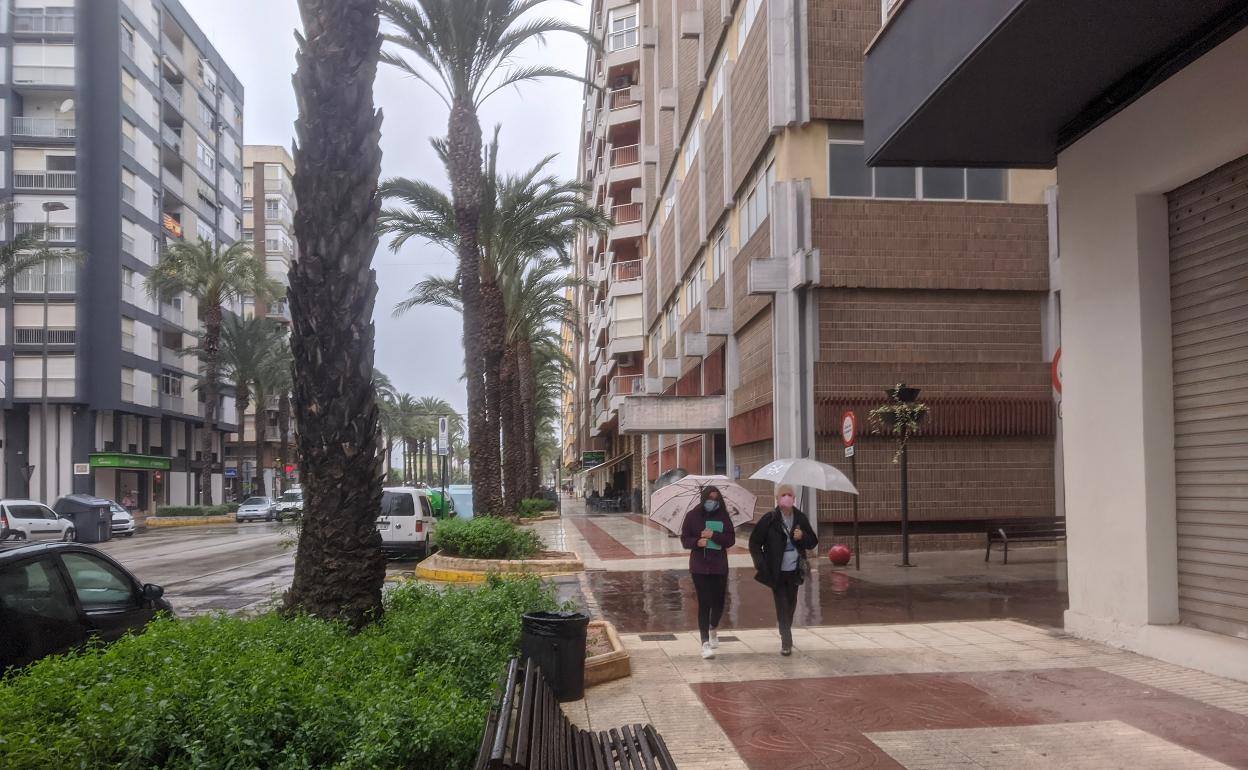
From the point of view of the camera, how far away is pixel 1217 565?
26.8ft

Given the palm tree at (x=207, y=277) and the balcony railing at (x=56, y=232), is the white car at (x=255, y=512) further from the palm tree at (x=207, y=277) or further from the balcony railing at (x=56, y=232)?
the balcony railing at (x=56, y=232)

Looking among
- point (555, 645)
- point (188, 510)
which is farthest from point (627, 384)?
point (555, 645)

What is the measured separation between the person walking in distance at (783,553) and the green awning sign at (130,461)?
5155 cm

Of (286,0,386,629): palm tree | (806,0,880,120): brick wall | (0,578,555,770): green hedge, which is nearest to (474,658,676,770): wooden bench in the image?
(0,578,555,770): green hedge

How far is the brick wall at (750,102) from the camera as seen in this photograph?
73.5ft

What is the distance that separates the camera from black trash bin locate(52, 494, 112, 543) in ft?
114

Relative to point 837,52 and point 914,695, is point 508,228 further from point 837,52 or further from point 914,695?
point 914,695

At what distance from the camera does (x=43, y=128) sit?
170 ft

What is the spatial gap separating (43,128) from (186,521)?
22.1 metres

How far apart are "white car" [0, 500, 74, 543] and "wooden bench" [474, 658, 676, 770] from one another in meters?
28.7

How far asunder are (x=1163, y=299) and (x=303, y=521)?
750cm

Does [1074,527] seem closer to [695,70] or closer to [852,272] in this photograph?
[852,272]

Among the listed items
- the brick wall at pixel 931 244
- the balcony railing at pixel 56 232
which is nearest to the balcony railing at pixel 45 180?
the balcony railing at pixel 56 232

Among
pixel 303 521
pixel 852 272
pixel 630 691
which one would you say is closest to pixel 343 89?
pixel 303 521
